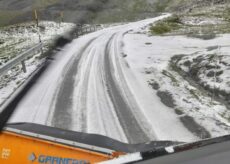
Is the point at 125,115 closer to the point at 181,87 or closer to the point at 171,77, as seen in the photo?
the point at 181,87

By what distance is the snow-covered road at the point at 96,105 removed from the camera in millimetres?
8453

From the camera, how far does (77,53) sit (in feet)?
63.4

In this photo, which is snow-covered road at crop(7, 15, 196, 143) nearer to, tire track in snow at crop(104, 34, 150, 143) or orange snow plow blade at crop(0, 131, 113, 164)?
tire track in snow at crop(104, 34, 150, 143)

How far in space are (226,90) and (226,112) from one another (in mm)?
1612

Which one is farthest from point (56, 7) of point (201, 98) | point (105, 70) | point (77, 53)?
point (201, 98)

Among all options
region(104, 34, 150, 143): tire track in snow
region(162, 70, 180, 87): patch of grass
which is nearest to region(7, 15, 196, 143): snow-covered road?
region(104, 34, 150, 143): tire track in snow

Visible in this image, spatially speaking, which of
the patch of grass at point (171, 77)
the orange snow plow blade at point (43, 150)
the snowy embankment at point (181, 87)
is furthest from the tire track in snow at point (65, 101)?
the patch of grass at point (171, 77)

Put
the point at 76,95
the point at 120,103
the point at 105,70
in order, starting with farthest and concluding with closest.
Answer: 1. the point at 105,70
2. the point at 76,95
3. the point at 120,103

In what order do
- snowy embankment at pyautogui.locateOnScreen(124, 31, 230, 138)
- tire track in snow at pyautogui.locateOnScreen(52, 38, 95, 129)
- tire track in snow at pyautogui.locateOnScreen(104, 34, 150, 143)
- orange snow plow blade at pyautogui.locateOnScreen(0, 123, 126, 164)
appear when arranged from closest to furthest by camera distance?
1. orange snow plow blade at pyautogui.locateOnScreen(0, 123, 126, 164)
2. tire track in snow at pyautogui.locateOnScreen(104, 34, 150, 143)
3. snowy embankment at pyautogui.locateOnScreen(124, 31, 230, 138)
4. tire track in snow at pyautogui.locateOnScreen(52, 38, 95, 129)

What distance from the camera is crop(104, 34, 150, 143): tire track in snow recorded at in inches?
318

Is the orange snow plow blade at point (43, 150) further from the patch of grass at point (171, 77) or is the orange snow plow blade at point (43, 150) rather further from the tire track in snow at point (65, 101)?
the patch of grass at point (171, 77)

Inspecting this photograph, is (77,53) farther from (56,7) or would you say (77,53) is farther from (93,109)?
(56,7)

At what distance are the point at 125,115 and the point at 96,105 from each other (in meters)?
1.23

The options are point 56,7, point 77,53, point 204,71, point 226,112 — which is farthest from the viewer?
point 56,7
